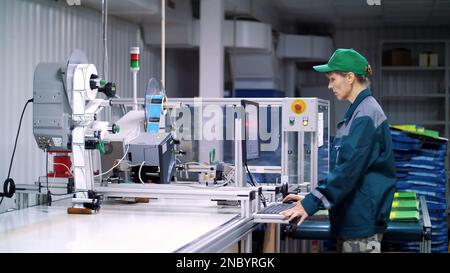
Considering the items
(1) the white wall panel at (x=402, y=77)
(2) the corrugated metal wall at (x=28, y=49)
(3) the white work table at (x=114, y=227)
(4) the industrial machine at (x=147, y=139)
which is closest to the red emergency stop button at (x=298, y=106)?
(4) the industrial machine at (x=147, y=139)

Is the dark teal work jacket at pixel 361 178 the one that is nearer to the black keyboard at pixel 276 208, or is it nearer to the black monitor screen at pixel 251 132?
the black keyboard at pixel 276 208

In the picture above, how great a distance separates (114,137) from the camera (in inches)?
164

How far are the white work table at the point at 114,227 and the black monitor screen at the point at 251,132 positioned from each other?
0.38 metres

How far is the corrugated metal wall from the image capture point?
17.2ft

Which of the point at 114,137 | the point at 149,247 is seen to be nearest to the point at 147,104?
the point at 114,137

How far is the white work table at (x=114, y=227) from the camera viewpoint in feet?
9.09

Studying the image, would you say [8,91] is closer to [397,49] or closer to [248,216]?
[248,216]

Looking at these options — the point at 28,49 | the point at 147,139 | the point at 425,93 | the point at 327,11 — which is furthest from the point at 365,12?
the point at 147,139

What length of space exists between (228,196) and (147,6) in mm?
3540

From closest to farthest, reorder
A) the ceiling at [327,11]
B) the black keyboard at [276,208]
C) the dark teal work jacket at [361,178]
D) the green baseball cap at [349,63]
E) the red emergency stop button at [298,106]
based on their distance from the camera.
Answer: the dark teal work jacket at [361,178]
the green baseball cap at [349,63]
the black keyboard at [276,208]
the red emergency stop button at [298,106]
the ceiling at [327,11]

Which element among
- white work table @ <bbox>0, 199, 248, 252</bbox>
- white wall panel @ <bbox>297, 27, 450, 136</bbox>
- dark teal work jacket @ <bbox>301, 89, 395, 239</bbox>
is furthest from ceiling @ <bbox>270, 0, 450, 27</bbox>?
dark teal work jacket @ <bbox>301, 89, 395, 239</bbox>

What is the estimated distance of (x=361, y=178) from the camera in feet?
9.70

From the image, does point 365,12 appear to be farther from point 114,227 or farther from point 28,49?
point 114,227

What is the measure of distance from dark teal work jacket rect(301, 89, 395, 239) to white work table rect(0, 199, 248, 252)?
579mm
